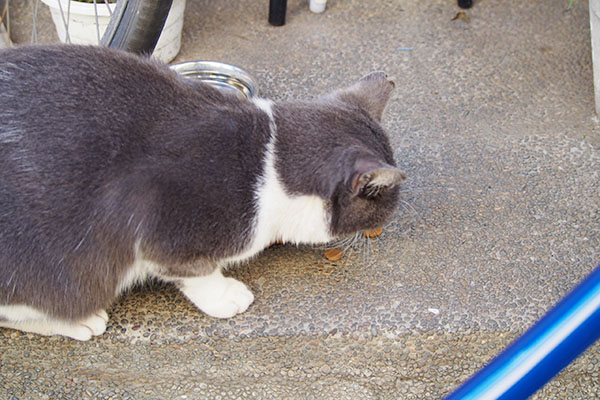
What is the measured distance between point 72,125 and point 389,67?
1669 mm

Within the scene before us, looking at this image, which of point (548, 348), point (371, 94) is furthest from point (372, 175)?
point (548, 348)

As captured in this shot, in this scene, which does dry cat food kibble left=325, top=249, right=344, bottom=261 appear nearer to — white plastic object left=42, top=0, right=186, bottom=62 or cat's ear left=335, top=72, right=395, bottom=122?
cat's ear left=335, top=72, right=395, bottom=122

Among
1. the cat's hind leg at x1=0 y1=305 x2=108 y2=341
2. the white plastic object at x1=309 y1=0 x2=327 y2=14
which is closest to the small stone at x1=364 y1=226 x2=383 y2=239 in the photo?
the cat's hind leg at x1=0 y1=305 x2=108 y2=341

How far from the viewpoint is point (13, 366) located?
1.84 m

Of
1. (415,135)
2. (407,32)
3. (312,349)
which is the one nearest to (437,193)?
(415,135)

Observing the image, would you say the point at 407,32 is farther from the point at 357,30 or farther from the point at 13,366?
the point at 13,366

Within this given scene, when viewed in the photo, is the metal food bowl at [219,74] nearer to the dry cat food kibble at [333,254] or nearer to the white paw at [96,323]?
the dry cat food kibble at [333,254]

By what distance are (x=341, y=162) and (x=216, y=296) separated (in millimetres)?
577

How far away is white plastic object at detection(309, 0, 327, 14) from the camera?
3.19 m

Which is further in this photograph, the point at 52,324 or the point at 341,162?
the point at 52,324

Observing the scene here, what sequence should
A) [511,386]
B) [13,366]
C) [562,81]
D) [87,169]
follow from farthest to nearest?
[562,81]
[13,366]
[87,169]
[511,386]

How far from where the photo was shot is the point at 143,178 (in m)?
1.65

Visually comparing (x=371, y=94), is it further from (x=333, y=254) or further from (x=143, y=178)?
(x=143, y=178)

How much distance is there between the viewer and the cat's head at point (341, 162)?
1.69m
